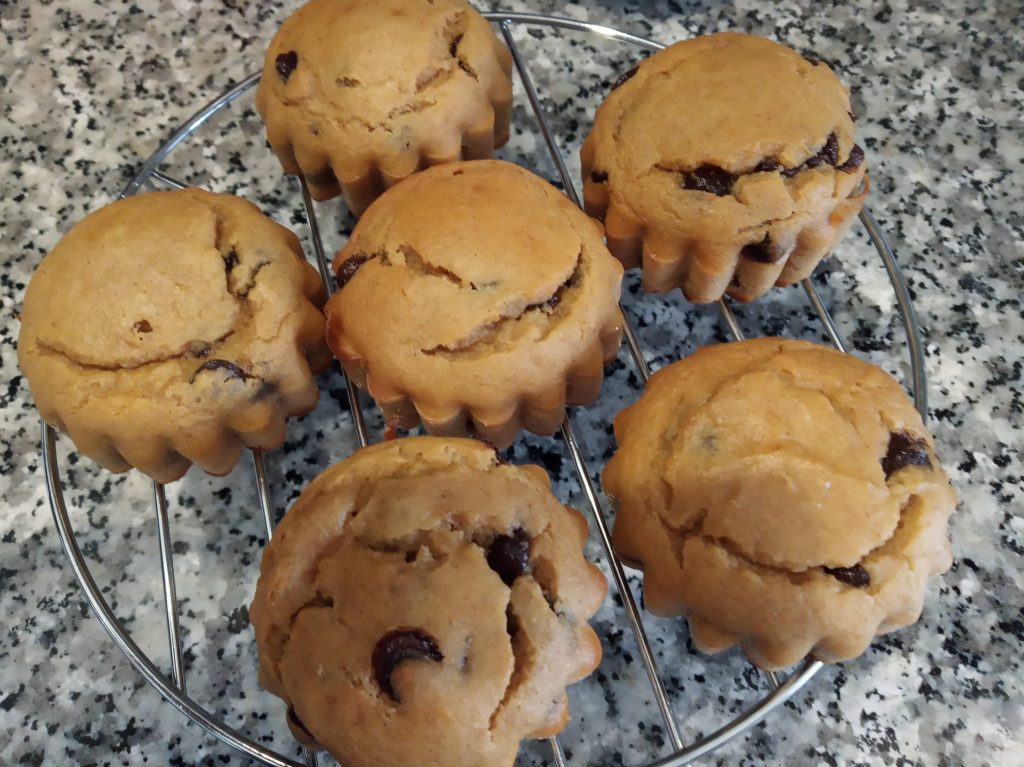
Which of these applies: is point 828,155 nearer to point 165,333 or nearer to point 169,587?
point 165,333

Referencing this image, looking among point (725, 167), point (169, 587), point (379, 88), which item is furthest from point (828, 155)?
point (169, 587)

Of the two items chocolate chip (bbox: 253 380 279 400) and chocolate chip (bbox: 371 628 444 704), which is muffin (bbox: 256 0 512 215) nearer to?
chocolate chip (bbox: 253 380 279 400)

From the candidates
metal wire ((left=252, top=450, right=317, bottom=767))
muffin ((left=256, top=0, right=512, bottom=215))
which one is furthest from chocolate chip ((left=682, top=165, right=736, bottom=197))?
metal wire ((left=252, top=450, right=317, bottom=767))

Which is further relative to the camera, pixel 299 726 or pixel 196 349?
pixel 196 349

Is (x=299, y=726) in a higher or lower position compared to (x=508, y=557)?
lower

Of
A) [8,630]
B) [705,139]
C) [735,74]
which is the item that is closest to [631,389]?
[705,139]

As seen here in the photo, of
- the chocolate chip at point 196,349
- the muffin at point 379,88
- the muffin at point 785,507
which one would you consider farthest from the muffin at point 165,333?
the muffin at point 785,507
